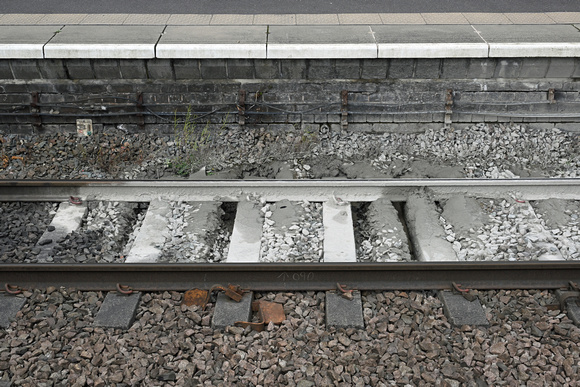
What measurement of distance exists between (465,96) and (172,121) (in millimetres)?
4142

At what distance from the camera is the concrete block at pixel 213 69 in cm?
729

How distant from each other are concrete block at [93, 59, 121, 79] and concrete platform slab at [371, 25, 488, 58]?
360cm

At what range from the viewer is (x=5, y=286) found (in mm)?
4648

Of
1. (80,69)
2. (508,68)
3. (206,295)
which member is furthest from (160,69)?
(508,68)

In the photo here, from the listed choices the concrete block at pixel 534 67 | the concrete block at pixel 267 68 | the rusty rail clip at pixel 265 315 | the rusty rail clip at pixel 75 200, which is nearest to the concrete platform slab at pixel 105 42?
the concrete block at pixel 267 68

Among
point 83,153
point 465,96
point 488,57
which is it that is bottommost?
point 83,153

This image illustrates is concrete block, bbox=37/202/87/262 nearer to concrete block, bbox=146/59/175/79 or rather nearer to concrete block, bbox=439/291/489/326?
concrete block, bbox=146/59/175/79

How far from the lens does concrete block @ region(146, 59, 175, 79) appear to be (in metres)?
7.29

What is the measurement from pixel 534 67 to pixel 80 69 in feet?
20.6

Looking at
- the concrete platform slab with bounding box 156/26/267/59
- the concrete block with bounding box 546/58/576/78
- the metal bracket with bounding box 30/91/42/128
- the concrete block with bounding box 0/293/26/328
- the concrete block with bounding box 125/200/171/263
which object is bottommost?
the concrete block with bounding box 125/200/171/263

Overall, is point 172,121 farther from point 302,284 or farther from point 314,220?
point 302,284

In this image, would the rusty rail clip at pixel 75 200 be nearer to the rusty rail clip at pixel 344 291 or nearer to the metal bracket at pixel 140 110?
the metal bracket at pixel 140 110

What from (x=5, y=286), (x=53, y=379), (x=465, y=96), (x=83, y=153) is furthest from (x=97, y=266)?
(x=465, y=96)

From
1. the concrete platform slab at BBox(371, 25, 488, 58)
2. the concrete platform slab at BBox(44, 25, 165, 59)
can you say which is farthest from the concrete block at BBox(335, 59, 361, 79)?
the concrete platform slab at BBox(44, 25, 165, 59)
